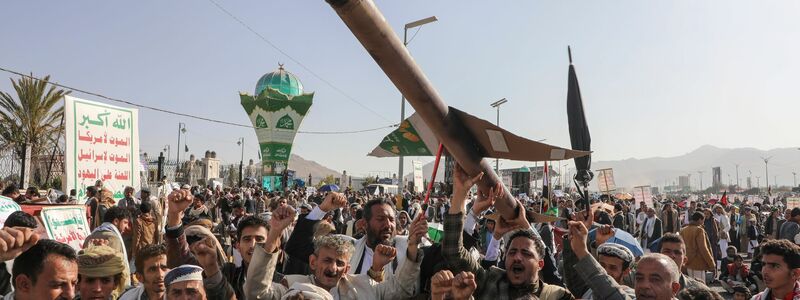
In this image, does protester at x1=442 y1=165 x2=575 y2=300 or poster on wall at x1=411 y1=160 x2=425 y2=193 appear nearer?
protester at x1=442 y1=165 x2=575 y2=300

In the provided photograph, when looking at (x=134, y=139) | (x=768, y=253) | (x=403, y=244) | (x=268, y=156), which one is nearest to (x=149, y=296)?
(x=403, y=244)

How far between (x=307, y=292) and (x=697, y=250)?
736cm

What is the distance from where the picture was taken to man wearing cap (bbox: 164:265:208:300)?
334 cm

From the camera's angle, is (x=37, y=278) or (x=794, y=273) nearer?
(x=37, y=278)

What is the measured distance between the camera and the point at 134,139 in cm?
978

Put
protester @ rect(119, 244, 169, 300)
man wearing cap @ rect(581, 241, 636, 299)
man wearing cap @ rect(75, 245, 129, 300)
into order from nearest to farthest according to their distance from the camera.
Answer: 1. man wearing cap @ rect(75, 245, 129, 300)
2. protester @ rect(119, 244, 169, 300)
3. man wearing cap @ rect(581, 241, 636, 299)

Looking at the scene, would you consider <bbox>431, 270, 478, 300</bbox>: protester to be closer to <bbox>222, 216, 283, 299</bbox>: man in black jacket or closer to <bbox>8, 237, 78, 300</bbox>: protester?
<bbox>222, 216, 283, 299</bbox>: man in black jacket

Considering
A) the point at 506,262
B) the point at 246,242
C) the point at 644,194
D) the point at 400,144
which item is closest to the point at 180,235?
the point at 246,242

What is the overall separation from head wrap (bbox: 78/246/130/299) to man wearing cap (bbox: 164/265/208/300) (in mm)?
467

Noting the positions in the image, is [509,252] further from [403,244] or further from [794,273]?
[794,273]

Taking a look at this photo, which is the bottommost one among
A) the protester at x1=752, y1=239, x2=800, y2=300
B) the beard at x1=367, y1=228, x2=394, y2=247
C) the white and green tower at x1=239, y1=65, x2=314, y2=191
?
the protester at x1=752, y1=239, x2=800, y2=300

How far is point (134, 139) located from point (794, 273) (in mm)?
9109

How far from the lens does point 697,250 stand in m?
8.74

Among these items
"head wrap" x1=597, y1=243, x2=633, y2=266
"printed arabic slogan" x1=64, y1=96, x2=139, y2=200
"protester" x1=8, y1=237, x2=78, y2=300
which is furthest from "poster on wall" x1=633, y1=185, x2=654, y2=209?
"protester" x1=8, y1=237, x2=78, y2=300
